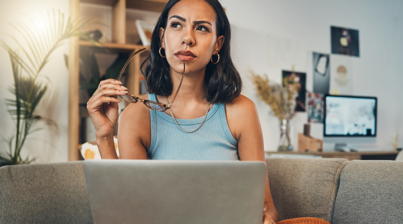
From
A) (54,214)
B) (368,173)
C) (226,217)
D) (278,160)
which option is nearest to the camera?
(226,217)

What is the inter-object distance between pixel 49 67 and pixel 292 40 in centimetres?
227

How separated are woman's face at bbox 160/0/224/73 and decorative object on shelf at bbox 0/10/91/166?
4.63 ft

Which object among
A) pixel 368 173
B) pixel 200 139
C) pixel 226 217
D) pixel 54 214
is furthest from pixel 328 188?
pixel 54 214

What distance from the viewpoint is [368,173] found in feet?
3.32

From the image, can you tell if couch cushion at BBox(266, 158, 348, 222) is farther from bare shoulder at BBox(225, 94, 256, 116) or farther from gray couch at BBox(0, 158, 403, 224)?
bare shoulder at BBox(225, 94, 256, 116)

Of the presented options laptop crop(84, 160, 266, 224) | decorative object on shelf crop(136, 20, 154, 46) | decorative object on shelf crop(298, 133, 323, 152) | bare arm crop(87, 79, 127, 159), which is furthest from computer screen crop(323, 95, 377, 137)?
laptop crop(84, 160, 266, 224)

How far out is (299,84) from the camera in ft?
11.2

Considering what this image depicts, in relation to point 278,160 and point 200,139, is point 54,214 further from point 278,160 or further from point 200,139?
point 278,160

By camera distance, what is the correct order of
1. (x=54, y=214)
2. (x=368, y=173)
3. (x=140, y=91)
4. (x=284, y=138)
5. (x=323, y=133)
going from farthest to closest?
(x=323, y=133) → (x=284, y=138) → (x=140, y=91) → (x=368, y=173) → (x=54, y=214)

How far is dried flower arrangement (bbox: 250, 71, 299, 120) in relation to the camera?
10.7ft

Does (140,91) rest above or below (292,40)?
below

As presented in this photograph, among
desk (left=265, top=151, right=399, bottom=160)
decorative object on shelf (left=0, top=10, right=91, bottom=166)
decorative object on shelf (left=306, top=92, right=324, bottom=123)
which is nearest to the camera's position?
decorative object on shelf (left=0, top=10, right=91, bottom=166)

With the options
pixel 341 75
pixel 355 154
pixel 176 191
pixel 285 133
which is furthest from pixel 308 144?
pixel 176 191

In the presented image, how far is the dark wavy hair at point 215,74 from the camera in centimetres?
105
